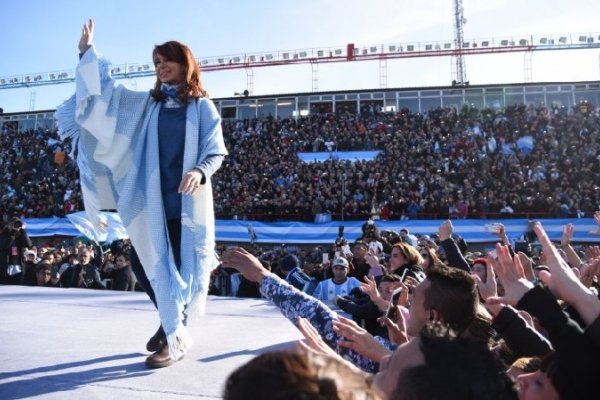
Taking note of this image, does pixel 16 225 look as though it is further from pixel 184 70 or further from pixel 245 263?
pixel 245 263

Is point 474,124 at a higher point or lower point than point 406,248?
higher

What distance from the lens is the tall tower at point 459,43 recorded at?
33.4 meters

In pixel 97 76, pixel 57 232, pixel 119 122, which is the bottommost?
pixel 57 232

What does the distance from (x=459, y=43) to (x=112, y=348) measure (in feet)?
114

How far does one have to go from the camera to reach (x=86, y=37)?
3277 mm

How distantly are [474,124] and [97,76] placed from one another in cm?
2526

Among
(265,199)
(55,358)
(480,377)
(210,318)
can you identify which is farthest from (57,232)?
(480,377)

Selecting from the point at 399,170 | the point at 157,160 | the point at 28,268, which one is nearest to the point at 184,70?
the point at 157,160

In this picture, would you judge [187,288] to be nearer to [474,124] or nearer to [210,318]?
[210,318]

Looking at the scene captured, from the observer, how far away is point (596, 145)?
22.8 m

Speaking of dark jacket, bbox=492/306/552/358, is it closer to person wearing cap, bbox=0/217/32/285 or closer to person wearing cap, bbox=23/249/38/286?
person wearing cap, bbox=23/249/38/286

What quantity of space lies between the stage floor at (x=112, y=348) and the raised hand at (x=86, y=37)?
1742 millimetres

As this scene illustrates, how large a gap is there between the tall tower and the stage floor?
29465 mm

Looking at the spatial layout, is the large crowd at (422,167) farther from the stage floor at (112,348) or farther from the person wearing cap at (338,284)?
the stage floor at (112,348)
